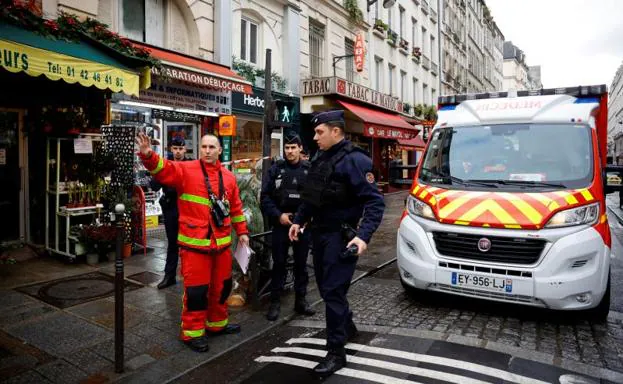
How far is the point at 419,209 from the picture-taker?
196 inches

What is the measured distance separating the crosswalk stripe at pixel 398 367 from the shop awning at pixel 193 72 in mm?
5607

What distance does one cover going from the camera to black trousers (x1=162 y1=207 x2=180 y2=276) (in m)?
5.75

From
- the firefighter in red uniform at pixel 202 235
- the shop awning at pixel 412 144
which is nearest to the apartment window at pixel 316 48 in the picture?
the shop awning at pixel 412 144

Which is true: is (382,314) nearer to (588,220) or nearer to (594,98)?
(588,220)

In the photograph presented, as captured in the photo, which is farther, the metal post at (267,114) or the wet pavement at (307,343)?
the metal post at (267,114)

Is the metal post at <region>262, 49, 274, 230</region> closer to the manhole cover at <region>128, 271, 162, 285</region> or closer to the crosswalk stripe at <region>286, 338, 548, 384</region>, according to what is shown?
the manhole cover at <region>128, 271, 162, 285</region>

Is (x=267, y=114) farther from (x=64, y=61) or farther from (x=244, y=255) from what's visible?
(x=64, y=61)

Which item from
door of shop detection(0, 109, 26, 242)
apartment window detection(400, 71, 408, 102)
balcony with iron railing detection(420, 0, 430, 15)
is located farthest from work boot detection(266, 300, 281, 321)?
balcony with iron railing detection(420, 0, 430, 15)

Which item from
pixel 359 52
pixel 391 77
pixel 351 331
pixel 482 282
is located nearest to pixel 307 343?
pixel 351 331

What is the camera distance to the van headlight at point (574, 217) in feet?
13.8

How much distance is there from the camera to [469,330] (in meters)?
4.32

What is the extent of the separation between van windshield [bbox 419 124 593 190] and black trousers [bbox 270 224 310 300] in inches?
68.6

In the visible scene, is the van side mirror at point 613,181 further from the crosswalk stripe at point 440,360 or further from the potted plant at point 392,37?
the potted plant at point 392,37

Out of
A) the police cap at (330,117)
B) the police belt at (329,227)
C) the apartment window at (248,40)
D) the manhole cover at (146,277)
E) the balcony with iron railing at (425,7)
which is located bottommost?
the manhole cover at (146,277)
